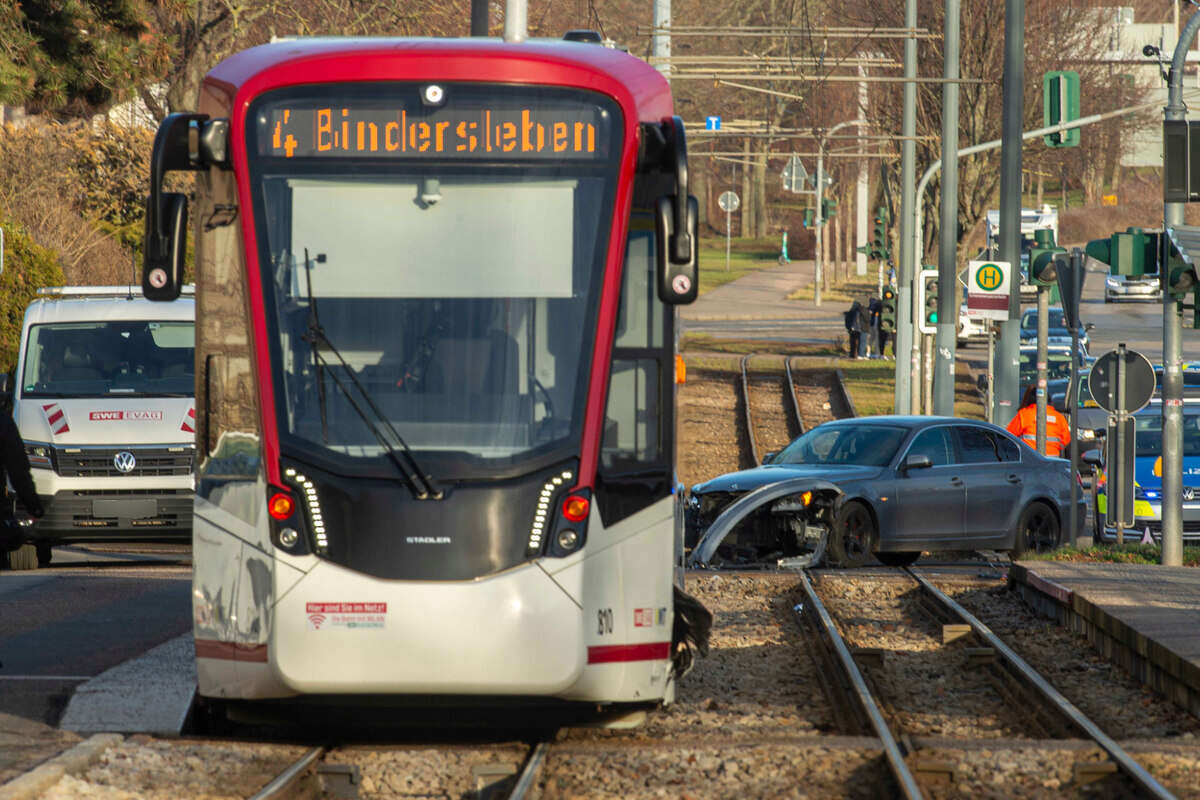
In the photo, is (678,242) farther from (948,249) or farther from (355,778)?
(948,249)

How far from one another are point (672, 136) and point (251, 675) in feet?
9.71

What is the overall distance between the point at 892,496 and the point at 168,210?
11.0 m

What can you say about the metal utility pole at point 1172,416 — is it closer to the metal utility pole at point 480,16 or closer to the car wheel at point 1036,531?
the car wheel at point 1036,531

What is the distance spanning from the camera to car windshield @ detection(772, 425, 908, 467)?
18.7 m

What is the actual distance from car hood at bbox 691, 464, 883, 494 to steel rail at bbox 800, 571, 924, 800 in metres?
3.23

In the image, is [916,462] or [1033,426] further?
[1033,426]

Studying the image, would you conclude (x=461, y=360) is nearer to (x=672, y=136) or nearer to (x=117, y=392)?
(x=672, y=136)

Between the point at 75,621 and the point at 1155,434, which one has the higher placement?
the point at 1155,434

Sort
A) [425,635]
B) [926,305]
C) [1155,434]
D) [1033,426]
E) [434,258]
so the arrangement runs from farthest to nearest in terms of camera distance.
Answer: [926,305] < [1033,426] < [1155,434] < [434,258] < [425,635]

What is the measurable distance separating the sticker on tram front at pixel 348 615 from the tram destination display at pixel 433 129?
1979 millimetres

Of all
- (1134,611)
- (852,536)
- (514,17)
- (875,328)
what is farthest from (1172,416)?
(875,328)

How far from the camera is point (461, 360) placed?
27.1 ft

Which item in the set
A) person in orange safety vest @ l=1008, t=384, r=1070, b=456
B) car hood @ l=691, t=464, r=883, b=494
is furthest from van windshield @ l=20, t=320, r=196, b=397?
person in orange safety vest @ l=1008, t=384, r=1070, b=456

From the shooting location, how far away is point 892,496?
712 inches
